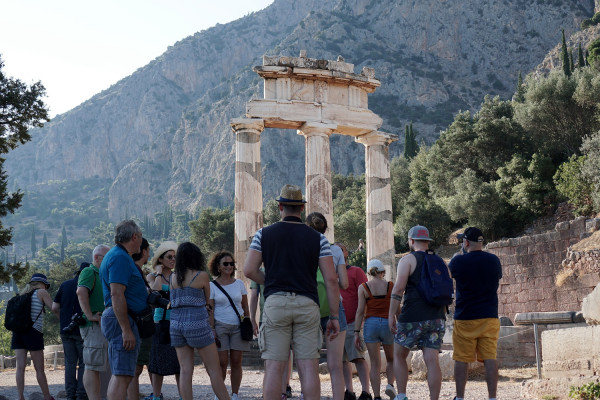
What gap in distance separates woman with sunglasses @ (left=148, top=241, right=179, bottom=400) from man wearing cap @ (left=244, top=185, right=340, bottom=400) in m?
2.20

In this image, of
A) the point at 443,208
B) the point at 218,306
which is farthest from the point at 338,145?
the point at 218,306

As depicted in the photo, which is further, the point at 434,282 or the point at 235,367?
the point at 235,367

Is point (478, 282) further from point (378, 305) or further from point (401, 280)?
point (378, 305)

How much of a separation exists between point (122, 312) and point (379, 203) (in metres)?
16.4

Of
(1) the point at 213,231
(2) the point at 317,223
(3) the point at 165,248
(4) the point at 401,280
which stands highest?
(1) the point at 213,231

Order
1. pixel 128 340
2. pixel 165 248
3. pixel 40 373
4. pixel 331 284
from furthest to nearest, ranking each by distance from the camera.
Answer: pixel 40 373 < pixel 165 248 < pixel 128 340 < pixel 331 284

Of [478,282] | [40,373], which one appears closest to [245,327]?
[478,282]

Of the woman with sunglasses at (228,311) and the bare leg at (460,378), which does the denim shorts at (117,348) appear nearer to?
the woman with sunglasses at (228,311)

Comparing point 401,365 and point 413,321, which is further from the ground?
point 413,321

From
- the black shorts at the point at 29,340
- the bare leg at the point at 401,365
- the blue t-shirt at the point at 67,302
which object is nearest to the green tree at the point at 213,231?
the black shorts at the point at 29,340

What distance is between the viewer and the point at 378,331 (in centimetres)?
900

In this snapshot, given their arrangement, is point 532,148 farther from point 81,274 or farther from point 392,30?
point 392,30

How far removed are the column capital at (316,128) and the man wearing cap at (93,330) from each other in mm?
14071

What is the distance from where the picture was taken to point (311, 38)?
431 feet
